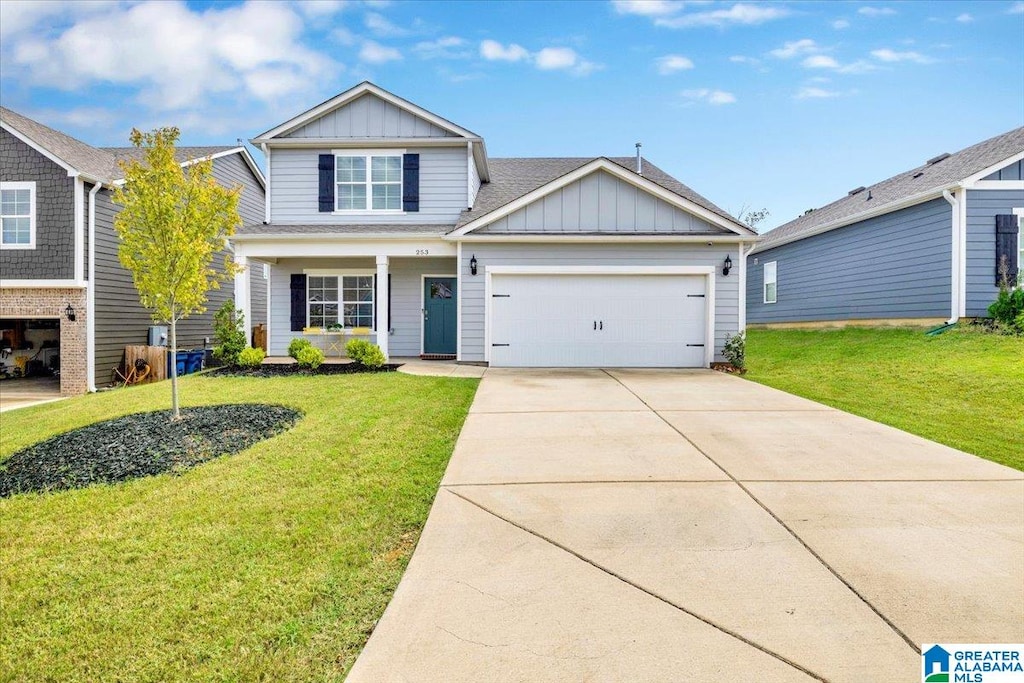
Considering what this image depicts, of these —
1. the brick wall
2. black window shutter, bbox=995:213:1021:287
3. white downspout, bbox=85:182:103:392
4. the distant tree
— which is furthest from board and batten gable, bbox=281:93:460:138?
the distant tree

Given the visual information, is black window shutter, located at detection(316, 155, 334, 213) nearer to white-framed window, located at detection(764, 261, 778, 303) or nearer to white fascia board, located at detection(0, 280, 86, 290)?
white fascia board, located at detection(0, 280, 86, 290)

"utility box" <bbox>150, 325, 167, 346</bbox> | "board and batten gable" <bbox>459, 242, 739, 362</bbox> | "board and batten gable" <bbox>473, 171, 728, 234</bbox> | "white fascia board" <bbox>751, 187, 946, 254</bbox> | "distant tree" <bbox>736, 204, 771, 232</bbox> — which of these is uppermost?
"distant tree" <bbox>736, 204, 771, 232</bbox>

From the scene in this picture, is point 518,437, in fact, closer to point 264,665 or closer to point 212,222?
point 264,665

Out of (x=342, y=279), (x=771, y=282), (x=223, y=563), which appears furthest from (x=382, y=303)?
(x=771, y=282)

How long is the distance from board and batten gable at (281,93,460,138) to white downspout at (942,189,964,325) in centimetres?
1218

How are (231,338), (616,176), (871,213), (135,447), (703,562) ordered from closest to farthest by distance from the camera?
1. (703,562)
2. (135,447)
3. (616,176)
4. (231,338)
5. (871,213)

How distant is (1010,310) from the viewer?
35.8 ft

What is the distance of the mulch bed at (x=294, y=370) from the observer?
10.4m

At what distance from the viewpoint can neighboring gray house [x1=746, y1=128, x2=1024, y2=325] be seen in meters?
11.9

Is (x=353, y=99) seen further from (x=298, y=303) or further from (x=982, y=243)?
(x=982, y=243)

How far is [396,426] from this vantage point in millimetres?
5887

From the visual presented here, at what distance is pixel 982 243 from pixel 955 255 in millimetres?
607

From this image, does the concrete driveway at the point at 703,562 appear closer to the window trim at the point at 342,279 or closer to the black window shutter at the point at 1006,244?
the window trim at the point at 342,279

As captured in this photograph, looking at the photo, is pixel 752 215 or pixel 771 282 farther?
pixel 752 215
